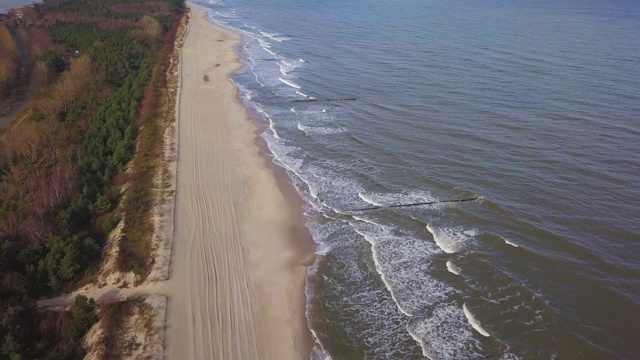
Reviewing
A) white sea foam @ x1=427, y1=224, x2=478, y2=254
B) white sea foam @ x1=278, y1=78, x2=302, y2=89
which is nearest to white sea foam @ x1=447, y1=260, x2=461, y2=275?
white sea foam @ x1=427, y1=224, x2=478, y2=254

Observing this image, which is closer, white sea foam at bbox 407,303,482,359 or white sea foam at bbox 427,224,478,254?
white sea foam at bbox 407,303,482,359

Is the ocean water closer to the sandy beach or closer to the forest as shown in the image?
the sandy beach

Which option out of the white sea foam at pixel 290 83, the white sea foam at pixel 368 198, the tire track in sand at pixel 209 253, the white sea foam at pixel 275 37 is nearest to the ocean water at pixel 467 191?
the white sea foam at pixel 368 198

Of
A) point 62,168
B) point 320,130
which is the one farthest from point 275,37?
point 62,168

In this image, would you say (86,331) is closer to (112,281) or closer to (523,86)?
(112,281)

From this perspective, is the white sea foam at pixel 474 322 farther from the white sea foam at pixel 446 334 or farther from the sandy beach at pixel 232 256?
the sandy beach at pixel 232 256
